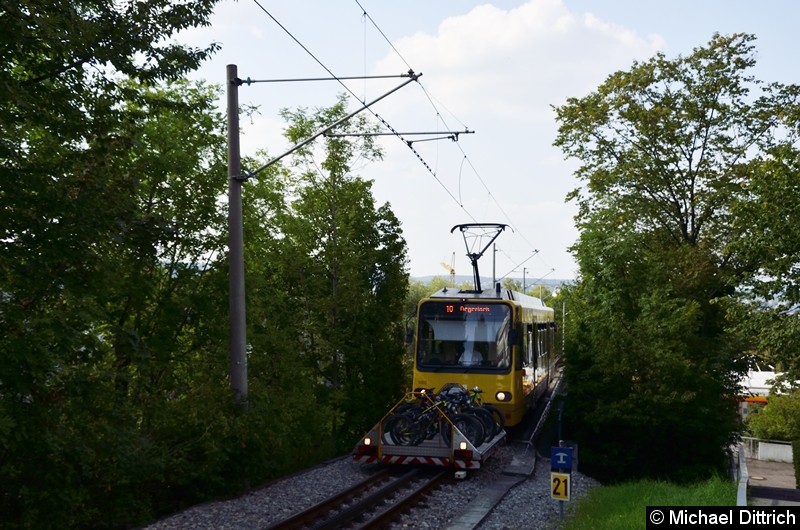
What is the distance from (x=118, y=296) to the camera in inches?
579

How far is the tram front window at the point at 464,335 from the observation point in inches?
755

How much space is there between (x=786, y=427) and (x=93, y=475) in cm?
3920

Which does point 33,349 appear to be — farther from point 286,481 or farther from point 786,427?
point 786,427

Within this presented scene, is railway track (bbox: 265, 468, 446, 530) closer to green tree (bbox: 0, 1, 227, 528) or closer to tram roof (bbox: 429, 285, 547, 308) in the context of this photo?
green tree (bbox: 0, 1, 227, 528)

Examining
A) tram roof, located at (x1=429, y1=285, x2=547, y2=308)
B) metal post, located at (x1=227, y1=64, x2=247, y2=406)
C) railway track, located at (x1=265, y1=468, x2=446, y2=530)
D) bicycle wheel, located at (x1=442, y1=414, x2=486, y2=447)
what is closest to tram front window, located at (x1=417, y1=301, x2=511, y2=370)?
tram roof, located at (x1=429, y1=285, x2=547, y2=308)

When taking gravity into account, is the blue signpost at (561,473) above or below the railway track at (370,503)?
above

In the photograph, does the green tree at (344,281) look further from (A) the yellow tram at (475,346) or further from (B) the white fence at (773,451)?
(B) the white fence at (773,451)

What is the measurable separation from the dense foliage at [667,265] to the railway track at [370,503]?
619cm

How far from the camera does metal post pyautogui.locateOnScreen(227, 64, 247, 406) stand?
14.0 m

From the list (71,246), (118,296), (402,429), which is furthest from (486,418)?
(71,246)

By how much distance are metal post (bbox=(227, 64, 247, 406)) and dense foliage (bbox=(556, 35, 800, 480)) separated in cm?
928

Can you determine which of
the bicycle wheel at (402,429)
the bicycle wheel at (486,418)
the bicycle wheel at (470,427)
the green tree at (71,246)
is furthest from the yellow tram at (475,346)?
the green tree at (71,246)

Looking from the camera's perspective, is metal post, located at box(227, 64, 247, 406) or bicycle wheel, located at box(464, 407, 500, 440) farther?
bicycle wheel, located at box(464, 407, 500, 440)

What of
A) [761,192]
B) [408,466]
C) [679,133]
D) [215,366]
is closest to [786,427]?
[679,133]
